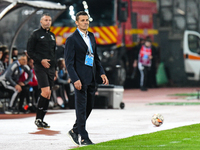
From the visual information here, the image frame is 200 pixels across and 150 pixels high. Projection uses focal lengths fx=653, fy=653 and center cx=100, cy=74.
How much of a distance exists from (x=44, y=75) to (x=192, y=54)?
49.6 feet

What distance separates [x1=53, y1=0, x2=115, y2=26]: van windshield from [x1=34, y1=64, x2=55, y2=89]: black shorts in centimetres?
→ 1026

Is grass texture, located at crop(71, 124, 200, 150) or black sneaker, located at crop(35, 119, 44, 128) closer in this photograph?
grass texture, located at crop(71, 124, 200, 150)

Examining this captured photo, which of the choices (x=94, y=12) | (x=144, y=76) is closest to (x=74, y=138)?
(x=94, y=12)

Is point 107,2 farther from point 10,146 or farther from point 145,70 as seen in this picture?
point 10,146

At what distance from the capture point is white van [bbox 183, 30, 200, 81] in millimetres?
25219

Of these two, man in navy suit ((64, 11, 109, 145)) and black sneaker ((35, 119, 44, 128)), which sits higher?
man in navy suit ((64, 11, 109, 145))

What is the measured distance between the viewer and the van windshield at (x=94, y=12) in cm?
2139

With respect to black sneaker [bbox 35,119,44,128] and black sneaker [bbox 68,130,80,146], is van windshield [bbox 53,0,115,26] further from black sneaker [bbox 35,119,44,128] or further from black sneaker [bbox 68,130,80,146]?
black sneaker [bbox 68,130,80,146]

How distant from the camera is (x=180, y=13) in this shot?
88.8ft

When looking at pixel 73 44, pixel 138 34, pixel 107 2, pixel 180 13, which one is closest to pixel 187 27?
pixel 180 13

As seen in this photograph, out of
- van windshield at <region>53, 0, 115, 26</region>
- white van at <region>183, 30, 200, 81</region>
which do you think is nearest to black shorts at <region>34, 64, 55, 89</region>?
van windshield at <region>53, 0, 115, 26</region>

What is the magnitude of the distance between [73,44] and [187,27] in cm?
1897

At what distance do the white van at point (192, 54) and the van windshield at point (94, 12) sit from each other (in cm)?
475

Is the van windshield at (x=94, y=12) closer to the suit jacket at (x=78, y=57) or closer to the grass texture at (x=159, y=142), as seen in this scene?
the grass texture at (x=159, y=142)
